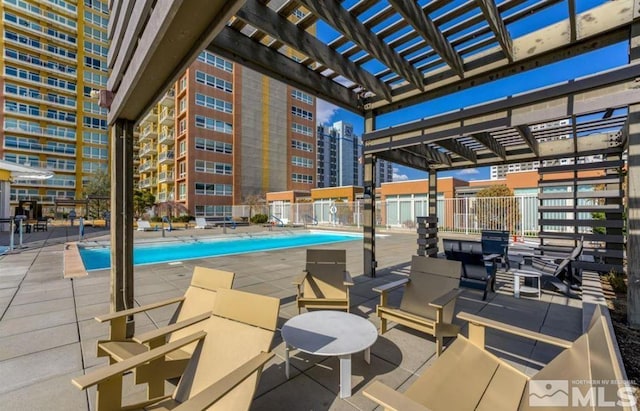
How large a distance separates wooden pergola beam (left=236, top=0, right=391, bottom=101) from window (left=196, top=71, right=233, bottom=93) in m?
29.6

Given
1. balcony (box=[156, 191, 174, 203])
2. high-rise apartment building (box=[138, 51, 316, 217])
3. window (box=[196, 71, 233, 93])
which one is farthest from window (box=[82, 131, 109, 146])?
window (box=[196, 71, 233, 93])

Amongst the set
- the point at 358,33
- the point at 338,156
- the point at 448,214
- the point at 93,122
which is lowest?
the point at 448,214

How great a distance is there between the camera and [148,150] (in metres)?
39.0

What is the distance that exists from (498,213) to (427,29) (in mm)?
14140

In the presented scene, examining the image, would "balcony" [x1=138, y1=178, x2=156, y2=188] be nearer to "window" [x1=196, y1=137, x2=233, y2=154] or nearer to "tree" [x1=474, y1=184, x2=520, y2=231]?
"window" [x1=196, y1=137, x2=233, y2=154]

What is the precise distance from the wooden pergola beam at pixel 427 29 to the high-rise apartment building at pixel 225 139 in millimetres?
25763

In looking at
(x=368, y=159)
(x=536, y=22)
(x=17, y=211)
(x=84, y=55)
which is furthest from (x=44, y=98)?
(x=536, y=22)

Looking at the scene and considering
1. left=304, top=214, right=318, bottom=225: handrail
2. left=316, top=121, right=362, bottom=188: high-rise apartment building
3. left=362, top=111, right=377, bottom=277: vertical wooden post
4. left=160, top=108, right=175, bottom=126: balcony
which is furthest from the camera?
left=316, top=121, right=362, bottom=188: high-rise apartment building

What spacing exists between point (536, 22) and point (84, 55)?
5186cm

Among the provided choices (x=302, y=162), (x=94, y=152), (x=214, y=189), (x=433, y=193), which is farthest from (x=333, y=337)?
(x=94, y=152)

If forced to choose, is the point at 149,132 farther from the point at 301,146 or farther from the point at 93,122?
the point at 301,146

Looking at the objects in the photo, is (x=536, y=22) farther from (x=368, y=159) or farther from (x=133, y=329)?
(x=133, y=329)

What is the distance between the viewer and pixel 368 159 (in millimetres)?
6066

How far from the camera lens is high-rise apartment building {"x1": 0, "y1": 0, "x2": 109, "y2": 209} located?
3338 centimetres
